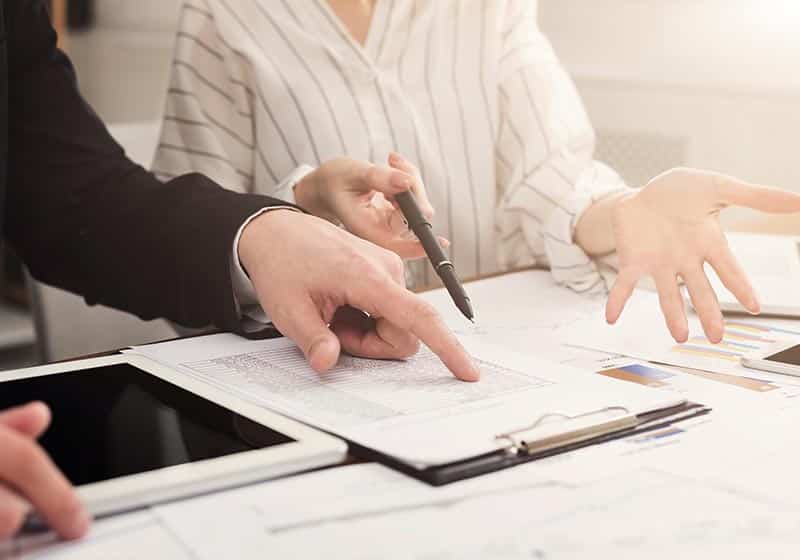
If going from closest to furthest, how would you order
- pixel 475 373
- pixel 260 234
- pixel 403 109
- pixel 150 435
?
pixel 150 435
pixel 475 373
pixel 260 234
pixel 403 109

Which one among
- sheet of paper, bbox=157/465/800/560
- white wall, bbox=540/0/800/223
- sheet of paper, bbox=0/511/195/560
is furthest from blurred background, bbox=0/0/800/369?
sheet of paper, bbox=0/511/195/560

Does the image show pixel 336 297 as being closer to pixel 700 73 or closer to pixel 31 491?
pixel 31 491

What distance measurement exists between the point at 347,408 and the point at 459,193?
740 millimetres

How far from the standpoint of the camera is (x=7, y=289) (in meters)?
2.77

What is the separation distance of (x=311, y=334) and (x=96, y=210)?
0.33 m

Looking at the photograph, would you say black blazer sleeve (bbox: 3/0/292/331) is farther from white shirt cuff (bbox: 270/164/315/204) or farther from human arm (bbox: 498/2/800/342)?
human arm (bbox: 498/2/800/342)

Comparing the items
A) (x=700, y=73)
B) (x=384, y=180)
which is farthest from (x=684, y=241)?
(x=700, y=73)

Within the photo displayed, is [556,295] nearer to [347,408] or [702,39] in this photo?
[347,408]

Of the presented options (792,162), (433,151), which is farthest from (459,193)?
(792,162)

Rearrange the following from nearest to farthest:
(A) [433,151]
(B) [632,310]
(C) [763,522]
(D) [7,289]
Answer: (C) [763,522] → (B) [632,310] → (A) [433,151] → (D) [7,289]

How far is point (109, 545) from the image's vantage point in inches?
16.7

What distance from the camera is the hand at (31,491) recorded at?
411 mm

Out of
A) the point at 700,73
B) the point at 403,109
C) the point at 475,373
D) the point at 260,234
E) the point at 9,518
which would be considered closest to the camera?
the point at 9,518

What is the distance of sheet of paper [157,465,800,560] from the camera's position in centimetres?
43
